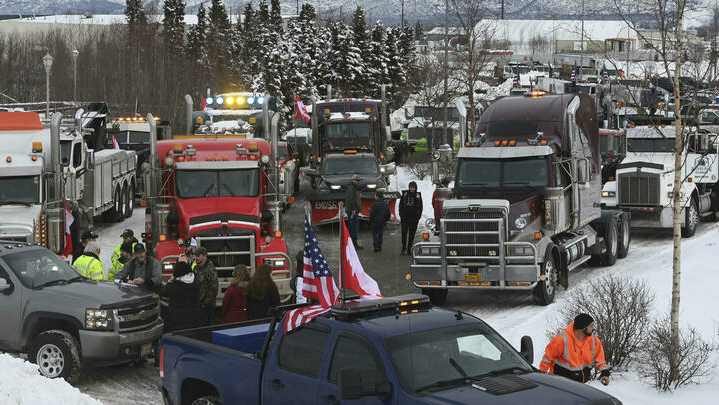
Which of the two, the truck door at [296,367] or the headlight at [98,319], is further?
the headlight at [98,319]

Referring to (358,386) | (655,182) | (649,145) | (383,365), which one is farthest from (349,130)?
(358,386)

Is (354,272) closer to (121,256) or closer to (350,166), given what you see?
(121,256)

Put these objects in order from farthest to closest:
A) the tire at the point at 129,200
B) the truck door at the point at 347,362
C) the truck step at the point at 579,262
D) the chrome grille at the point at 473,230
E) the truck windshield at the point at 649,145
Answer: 1. the tire at the point at 129,200
2. the truck windshield at the point at 649,145
3. the truck step at the point at 579,262
4. the chrome grille at the point at 473,230
5. the truck door at the point at 347,362

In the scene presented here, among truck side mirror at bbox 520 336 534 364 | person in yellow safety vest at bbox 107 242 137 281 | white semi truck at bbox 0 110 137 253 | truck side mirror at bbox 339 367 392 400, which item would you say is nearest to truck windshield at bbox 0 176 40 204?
white semi truck at bbox 0 110 137 253

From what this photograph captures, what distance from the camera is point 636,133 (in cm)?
2719

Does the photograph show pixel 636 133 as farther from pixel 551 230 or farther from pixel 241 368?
pixel 241 368

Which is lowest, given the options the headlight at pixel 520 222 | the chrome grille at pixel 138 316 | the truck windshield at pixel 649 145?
the chrome grille at pixel 138 316

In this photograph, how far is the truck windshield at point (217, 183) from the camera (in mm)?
18562

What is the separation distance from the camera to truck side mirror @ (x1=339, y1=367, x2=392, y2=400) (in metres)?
7.65

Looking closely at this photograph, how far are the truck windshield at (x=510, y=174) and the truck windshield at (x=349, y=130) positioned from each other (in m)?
12.6

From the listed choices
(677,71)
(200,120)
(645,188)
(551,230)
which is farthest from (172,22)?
(677,71)

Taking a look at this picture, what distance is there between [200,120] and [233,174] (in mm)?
9314

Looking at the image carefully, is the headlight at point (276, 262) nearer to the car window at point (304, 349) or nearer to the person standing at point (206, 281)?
the person standing at point (206, 281)

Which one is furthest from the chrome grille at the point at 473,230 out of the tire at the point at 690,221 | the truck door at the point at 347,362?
the tire at the point at 690,221
